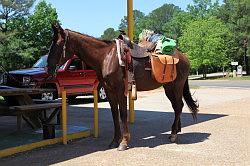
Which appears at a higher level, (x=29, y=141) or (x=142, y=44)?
(x=142, y=44)

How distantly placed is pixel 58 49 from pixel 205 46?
50319 millimetres

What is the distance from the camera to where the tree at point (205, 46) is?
5656 cm

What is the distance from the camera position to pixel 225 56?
5875cm

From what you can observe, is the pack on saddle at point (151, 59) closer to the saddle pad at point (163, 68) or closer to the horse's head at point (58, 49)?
the saddle pad at point (163, 68)

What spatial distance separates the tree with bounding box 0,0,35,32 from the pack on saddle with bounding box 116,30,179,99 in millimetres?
53636

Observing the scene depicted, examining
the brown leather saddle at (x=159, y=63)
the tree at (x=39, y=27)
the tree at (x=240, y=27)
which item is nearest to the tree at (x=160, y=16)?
the tree at (x=240, y=27)

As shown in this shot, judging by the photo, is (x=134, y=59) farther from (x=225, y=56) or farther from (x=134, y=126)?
(x=225, y=56)

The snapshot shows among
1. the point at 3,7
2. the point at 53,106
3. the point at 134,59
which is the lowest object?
the point at 53,106

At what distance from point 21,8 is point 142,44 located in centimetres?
5558

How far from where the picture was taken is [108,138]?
917 centimetres

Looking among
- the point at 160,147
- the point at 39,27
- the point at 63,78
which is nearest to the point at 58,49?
the point at 160,147

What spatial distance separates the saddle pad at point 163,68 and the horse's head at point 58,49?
1707 mm

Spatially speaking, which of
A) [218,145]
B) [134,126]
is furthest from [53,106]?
[218,145]

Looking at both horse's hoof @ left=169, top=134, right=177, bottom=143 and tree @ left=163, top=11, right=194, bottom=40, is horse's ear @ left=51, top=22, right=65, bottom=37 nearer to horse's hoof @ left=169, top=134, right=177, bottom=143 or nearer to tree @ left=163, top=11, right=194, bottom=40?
horse's hoof @ left=169, top=134, right=177, bottom=143
